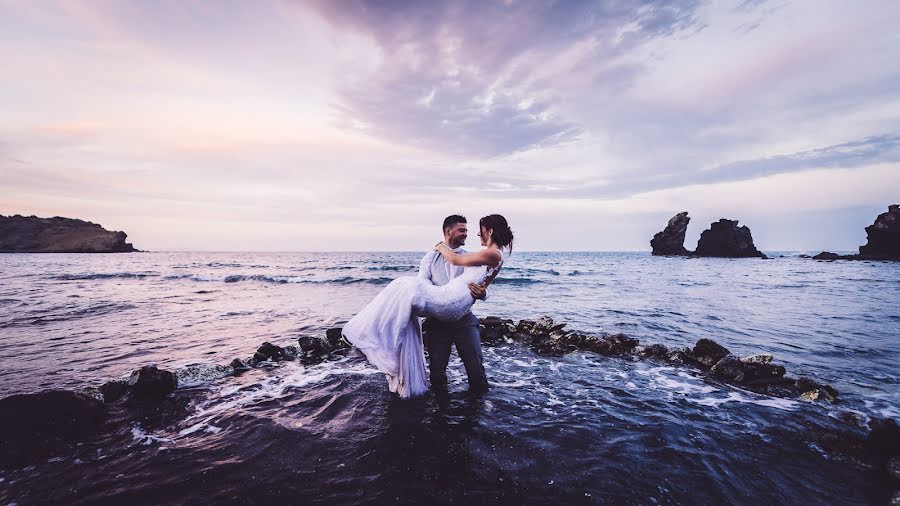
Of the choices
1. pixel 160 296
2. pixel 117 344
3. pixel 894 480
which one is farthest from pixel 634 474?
pixel 160 296

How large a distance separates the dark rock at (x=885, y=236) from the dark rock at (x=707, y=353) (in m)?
97.3

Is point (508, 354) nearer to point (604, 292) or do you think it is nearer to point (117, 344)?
point (117, 344)

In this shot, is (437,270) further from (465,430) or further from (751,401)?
(751,401)

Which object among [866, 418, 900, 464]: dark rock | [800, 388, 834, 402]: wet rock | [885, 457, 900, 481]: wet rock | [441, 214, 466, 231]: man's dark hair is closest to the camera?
[885, 457, 900, 481]: wet rock

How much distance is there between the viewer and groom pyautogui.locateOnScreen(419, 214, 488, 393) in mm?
6363

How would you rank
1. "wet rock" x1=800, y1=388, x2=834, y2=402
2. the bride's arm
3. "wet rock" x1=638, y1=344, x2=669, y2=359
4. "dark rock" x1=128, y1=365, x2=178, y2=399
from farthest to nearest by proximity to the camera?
"wet rock" x1=638, y1=344, x2=669, y2=359, "wet rock" x1=800, y1=388, x2=834, y2=402, "dark rock" x1=128, y1=365, x2=178, y2=399, the bride's arm

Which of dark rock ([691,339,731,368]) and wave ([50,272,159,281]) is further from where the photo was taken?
wave ([50,272,159,281])

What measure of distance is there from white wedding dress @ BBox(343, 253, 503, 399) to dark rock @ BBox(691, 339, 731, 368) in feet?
23.6

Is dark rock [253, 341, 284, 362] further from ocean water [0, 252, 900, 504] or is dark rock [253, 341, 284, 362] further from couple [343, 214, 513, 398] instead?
couple [343, 214, 513, 398]

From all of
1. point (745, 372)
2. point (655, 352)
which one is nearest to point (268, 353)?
point (655, 352)

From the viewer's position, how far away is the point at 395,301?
6.01 m

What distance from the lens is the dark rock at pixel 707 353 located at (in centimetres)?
954

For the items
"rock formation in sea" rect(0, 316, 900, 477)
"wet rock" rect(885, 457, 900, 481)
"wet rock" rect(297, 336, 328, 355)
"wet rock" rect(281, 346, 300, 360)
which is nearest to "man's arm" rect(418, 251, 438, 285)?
"rock formation in sea" rect(0, 316, 900, 477)

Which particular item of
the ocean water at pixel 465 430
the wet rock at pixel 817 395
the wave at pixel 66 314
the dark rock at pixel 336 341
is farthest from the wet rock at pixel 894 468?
the wave at pixel 66 314
